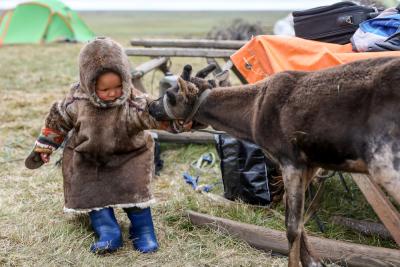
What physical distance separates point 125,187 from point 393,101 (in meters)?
2.44

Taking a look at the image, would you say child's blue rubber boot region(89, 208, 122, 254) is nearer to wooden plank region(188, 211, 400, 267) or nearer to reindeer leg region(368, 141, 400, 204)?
wooden plank region(188, 211, 400, 267)

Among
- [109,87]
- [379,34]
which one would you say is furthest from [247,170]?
[379,34]

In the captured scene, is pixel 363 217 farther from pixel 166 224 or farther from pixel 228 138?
pixel 166 224

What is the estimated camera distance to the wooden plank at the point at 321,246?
13.5 ft

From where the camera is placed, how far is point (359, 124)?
11.1 feet

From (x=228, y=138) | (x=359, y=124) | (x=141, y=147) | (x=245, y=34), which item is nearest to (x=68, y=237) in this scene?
(x=141, y=147)

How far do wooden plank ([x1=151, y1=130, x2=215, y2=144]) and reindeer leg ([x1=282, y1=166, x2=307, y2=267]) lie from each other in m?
3.70

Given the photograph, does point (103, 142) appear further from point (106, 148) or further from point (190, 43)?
point (190, 43)

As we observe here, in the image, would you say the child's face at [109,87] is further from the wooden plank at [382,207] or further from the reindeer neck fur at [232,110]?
the wooden plank at [382,207]

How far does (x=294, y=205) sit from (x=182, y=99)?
117 centimetres

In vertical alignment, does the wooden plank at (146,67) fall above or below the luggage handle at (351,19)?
below

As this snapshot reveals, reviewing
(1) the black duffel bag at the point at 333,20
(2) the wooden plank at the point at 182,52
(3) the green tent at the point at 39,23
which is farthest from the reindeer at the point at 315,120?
(3) the green tent at the point at 39,23

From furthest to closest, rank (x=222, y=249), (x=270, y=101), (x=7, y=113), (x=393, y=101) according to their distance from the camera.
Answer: (x=7, y=113)
(x=222, y=249)
(x=270, y=101)
(x=393, y=101)

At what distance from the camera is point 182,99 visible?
426cm
